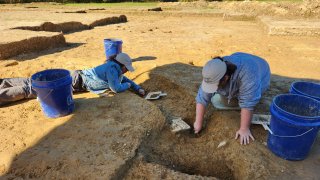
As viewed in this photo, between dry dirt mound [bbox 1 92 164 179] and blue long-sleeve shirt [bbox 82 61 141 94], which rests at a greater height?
blue long-sleeve shirt [bbox 82 61 141 94]

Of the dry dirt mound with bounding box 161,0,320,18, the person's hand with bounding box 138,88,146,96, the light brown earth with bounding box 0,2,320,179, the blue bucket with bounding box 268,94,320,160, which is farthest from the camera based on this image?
the dry dirt mound with bounding box 161,0,320,18

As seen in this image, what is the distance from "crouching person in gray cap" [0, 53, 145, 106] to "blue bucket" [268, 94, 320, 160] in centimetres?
213

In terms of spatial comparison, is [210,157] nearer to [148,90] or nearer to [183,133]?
[183,133]

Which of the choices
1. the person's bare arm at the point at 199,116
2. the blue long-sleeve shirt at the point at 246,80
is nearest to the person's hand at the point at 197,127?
the person's bare arm at the point at 199,116

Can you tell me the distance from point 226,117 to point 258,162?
0.87m

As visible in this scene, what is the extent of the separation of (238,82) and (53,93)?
2202 mm

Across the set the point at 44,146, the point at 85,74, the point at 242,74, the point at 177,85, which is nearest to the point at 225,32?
the point at 177,85

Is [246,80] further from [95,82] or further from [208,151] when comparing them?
[95,82]

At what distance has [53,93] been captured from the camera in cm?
370

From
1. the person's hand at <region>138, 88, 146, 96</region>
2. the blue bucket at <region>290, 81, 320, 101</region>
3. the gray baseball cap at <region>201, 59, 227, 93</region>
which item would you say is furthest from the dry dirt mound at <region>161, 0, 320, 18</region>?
the gray baseball cap at <region>201, 59, 227, 93</region>

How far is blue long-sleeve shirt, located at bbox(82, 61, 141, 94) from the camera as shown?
4.37 metres

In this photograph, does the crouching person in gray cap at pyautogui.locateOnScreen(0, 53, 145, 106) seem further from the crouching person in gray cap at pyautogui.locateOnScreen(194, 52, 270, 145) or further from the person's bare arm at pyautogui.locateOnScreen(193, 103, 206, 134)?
the crouching person in gray cap at pyautogui.locateOnScreen(194, 52, 270, 145)

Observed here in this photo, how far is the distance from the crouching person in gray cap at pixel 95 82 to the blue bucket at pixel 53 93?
63 cm

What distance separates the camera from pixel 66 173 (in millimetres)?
2875
